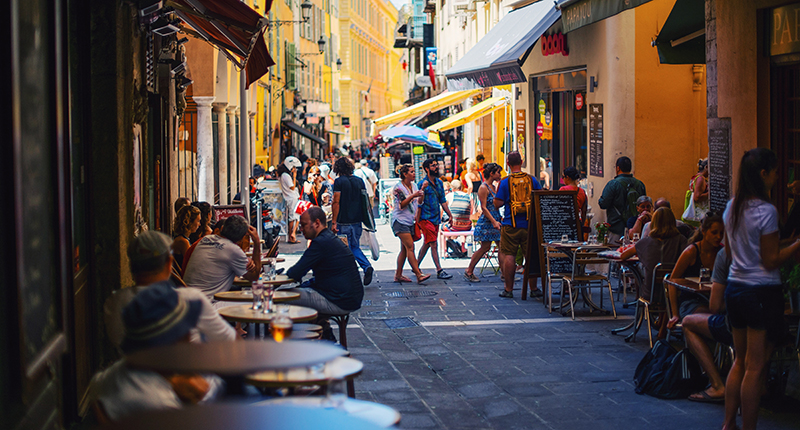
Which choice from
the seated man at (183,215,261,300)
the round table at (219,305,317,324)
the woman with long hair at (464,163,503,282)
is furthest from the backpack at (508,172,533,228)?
the round table at (219,305,317,324)

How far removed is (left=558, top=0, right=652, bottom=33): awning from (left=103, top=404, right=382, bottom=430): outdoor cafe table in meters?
6.30

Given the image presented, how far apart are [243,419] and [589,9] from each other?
7.69m

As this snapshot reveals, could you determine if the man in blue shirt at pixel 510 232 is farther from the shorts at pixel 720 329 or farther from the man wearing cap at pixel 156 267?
the man wearing cap at pixel 156 267

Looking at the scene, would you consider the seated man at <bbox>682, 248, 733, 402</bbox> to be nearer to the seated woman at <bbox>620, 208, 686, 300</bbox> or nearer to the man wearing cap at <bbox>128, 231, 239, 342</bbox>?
the seated woman at <bbox>620, 208, 686, 300</bbox>

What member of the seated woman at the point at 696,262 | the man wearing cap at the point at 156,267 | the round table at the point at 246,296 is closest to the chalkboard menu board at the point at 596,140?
the seated woman at the point at 696,262

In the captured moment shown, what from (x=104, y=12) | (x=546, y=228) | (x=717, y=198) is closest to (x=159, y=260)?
(x=104, y=12)

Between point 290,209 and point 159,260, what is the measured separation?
44.9ft

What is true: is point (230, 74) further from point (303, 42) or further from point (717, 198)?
point (303, 42)

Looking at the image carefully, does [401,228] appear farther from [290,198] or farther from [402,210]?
[290,198]

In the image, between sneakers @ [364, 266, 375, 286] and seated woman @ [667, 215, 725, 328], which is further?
sneakers @ [364, 266, 375, 286]

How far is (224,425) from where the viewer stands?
2.82 m

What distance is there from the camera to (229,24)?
25.7 feet

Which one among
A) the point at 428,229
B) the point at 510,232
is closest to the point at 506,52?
the point at 428,229

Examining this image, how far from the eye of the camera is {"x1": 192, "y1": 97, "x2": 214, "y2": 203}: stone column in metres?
16.3
